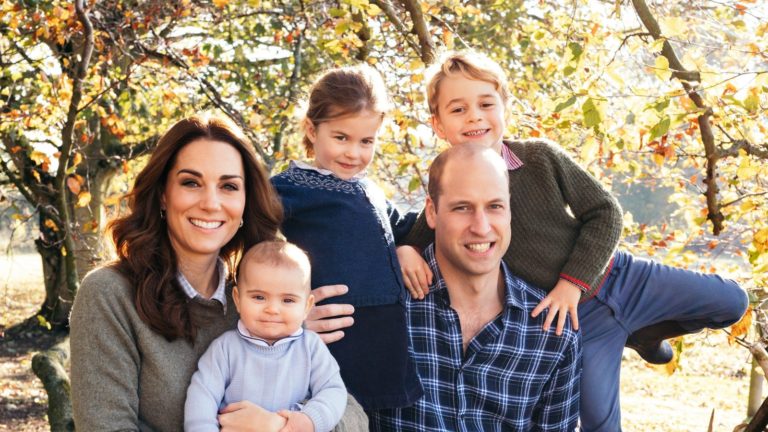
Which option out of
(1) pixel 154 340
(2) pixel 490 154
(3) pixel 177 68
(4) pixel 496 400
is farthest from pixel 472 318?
(3) pixel 177 68

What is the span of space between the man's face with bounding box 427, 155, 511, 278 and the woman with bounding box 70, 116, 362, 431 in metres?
0.71

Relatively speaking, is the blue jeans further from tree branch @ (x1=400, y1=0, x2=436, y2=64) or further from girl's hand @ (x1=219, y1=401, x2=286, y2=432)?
tree branch @ (x1=400, y1=0, x2=436, y2=64)

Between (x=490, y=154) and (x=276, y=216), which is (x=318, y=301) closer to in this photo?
(x=276, y=216)

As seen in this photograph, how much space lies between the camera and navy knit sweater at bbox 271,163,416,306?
10.4 ft

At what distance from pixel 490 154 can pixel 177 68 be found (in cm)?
483

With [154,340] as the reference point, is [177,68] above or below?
above

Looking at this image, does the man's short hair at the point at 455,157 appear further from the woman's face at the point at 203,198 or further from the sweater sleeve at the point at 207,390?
the sweater sleeve at the point at 207,390

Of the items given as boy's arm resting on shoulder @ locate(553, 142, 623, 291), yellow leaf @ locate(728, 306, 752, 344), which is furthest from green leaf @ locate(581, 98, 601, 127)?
yellow leaf @ locate(728, 306, 752, 344)

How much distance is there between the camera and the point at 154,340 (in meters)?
2.69

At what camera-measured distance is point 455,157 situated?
333 cm

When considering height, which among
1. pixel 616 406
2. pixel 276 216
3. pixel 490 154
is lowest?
pixel 616 406

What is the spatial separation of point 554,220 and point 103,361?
2035mm

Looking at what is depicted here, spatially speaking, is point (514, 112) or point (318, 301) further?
point (514, 112)

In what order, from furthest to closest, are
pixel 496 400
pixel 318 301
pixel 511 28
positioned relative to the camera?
pixel 511 28 → pixel 496 400 → pixel 318 301
